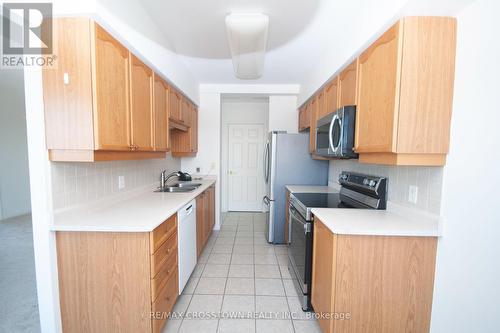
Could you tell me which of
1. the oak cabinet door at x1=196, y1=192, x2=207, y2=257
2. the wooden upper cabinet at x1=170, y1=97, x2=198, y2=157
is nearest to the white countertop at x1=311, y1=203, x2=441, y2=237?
the oak cabinet door at x1=196, y1=192, x2=207, y2=257

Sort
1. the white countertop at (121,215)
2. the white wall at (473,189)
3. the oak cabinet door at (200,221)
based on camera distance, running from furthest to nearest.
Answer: the oak cabinet door at (200,221) < the white countertop at (121,215) < the white wall at (473,189)

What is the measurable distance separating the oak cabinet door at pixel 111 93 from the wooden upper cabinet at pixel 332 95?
1833 millimetres

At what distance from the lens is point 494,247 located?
42.1 inches

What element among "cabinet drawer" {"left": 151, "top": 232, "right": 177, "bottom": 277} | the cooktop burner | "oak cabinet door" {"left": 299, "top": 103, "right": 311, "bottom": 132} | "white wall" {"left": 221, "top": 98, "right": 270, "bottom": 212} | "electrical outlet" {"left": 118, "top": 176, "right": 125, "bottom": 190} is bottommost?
"cabinet drawer" {"left": 151, "top": 232, "right": 177, "bottom": 277}

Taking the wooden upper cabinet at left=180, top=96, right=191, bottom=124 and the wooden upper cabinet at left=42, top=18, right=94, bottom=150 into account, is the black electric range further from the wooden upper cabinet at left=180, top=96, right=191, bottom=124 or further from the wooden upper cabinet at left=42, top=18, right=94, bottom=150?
the wooden upper cabinet at left=180, top=96, right=191, bottom=124

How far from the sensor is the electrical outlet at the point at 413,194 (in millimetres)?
1478

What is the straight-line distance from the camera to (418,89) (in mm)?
1231

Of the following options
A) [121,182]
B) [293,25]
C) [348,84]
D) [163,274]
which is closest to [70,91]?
[121,182]

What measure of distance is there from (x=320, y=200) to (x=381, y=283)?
2.95ft

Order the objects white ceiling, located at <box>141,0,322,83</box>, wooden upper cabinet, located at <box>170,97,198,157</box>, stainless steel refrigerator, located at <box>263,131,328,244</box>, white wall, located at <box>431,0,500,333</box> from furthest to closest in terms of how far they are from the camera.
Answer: wooden upper cabinet, located at <box>170,97,198,157</box>
stainless steel refrigerator, located at <box>263,131,328,244</box>
white ceiling, located at <box>141,0,322,83</box>
white wall, located at <box>431,0,500,333</box>

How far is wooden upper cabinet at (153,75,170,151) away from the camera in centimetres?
206

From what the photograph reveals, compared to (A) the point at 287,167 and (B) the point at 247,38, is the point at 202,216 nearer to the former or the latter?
(A) the point at 287,167

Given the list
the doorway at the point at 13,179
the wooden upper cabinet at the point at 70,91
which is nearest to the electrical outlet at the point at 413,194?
the wooden upper cabinet at the point at 70,91

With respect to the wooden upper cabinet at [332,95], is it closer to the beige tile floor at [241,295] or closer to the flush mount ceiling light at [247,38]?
the flush mount ceiling light at [247,38]
